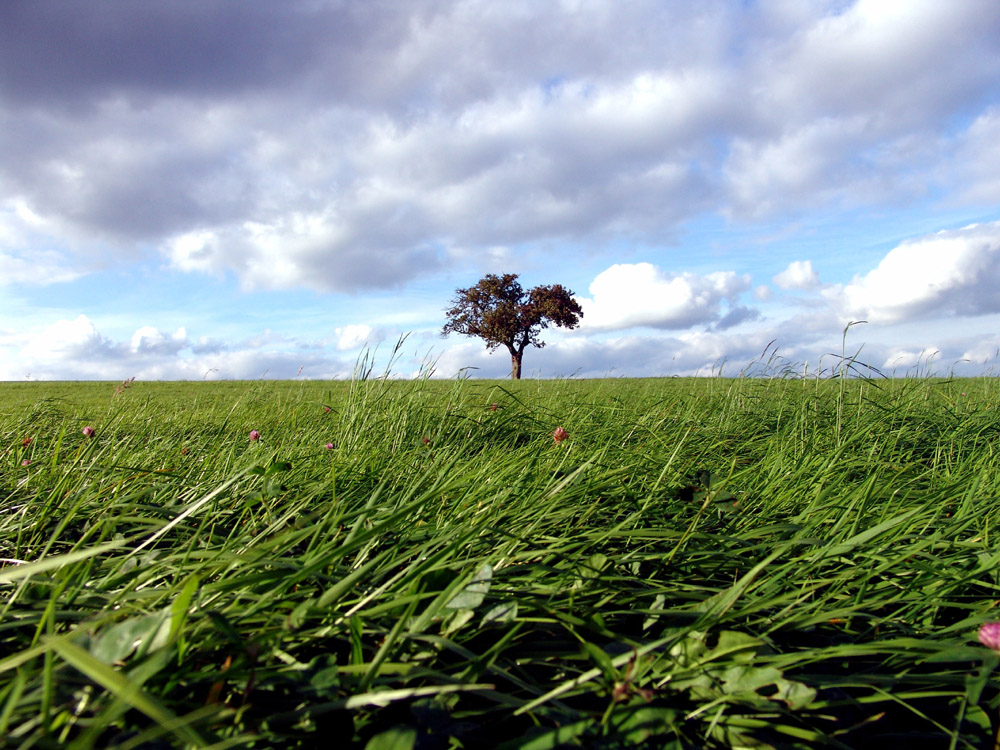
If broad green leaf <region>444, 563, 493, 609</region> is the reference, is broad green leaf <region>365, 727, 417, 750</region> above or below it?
below

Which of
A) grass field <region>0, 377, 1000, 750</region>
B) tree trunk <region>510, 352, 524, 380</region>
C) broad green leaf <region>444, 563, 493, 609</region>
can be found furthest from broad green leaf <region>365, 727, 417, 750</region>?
tree trunk <region>510, 352, 524, 380</region>

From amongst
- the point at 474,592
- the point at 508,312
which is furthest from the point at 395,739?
the point at 508,312

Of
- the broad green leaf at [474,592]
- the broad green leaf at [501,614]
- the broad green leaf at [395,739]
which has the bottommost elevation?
the broad green leaf at [395,739]

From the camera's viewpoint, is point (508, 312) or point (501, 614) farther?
point (508, 312)

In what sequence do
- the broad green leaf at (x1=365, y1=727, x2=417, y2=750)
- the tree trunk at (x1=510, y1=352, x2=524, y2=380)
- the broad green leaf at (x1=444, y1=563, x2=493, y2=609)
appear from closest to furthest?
the broad green leaf at (x1=365, y1=727, x2=417, y2=750), the broad green leaf at (x1=444, y1=563, x2=493, y2=609), the tree trunk at (x1=510, y1=352, x2=524, y2=380)

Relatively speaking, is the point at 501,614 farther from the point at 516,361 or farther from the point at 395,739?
the point at 516,361

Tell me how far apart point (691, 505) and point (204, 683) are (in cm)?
175

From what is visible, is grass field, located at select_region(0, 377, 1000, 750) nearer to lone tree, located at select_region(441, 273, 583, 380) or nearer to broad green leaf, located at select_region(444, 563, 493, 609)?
broad green leaf, located at select_region(444, 563, 493, 609)

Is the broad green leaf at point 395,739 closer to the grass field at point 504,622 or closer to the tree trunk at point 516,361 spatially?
the grass field at point 504,622

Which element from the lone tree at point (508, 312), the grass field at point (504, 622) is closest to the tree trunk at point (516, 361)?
the lone tree at point (508, 312)

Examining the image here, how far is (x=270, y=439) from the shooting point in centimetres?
347

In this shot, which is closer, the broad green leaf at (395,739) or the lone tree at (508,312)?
the broad green leaf at (395,739)

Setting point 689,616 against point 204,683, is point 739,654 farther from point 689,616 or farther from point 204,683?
point 204,683

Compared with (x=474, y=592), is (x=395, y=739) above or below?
below
